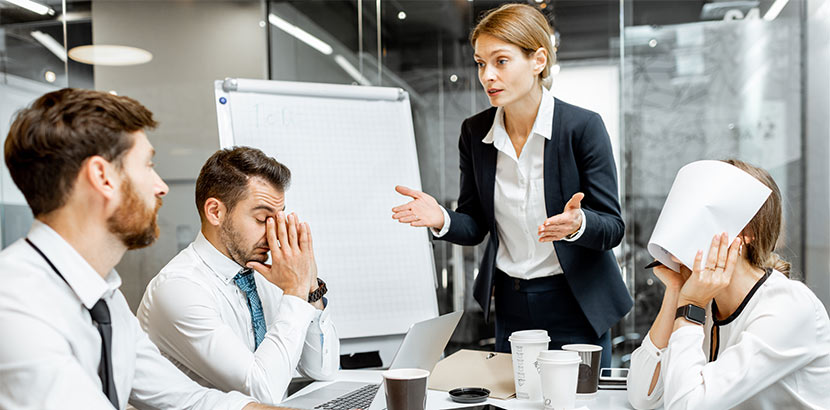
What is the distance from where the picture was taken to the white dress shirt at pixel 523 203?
2.00m

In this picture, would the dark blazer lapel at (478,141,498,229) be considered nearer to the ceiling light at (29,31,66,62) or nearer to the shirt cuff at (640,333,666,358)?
the shirt cuff at (640,333,666,358)

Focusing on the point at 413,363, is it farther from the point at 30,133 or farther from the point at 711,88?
the point at 711,88

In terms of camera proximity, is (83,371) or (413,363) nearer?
(83,371)

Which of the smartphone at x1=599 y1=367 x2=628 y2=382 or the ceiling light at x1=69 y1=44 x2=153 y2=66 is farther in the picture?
the ceiling light at x1=69 y1=44 x2=153 y2=66

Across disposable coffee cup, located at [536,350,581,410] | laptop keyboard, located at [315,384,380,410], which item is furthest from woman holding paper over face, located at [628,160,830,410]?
laptop keyboard, located at [315,384,380,410]

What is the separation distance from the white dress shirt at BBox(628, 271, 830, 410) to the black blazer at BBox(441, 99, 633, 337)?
49cm

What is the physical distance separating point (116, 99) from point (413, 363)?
0.79 meters

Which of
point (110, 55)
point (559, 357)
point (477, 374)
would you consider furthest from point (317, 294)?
point (110, 55)

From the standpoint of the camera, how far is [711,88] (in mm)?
3633

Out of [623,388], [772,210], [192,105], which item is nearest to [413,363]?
[623,388]

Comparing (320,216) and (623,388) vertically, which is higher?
(320,216)

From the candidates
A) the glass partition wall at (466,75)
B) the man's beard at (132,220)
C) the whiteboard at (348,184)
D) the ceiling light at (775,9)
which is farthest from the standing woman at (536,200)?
the ceiling light at (775,9)

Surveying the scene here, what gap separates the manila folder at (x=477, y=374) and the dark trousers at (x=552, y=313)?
303 millimetres

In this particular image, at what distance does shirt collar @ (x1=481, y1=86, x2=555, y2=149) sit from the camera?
200cm
